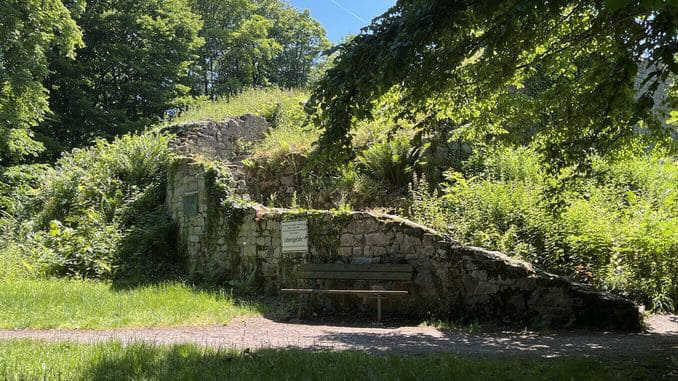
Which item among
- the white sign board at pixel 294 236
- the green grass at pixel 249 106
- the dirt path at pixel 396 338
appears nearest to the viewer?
the dirt path at pixel 396 338

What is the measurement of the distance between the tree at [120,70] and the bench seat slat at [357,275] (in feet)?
59.5

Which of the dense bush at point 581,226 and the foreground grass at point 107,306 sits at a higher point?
the dense bush at point 581,226

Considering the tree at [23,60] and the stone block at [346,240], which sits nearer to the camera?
the stone block at [346,240]

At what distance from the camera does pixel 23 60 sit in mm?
16328

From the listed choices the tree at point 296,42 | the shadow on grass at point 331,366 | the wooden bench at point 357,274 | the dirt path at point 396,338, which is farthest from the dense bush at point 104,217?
the tree at point 296,42

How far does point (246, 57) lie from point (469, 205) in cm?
2492

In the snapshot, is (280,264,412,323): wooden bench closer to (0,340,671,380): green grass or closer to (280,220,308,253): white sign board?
(280,220,308,253): white sign board

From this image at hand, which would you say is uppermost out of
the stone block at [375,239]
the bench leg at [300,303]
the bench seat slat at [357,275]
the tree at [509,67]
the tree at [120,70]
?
the tree at [120,70]

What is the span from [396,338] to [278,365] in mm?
2330

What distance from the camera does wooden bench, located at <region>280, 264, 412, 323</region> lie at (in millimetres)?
7918

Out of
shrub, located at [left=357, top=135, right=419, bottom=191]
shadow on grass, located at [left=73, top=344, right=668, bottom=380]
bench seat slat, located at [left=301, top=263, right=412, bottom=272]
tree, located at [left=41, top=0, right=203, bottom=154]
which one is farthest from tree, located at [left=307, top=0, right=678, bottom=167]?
tree, located at [left=41, top=0, right=203, bottom=154]

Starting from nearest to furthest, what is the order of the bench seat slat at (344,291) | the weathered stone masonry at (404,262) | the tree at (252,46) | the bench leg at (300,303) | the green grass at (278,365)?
the green grass at (278,365) → the weathered stone masonry at (404,262) → the bench seat slat at (344,291) → the bench leg at (300,303) → the tree at (252,46)

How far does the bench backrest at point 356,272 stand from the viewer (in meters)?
7.98

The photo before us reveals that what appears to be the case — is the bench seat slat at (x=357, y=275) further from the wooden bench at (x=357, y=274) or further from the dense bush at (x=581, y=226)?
the dense bush at (x=581, y=226)
